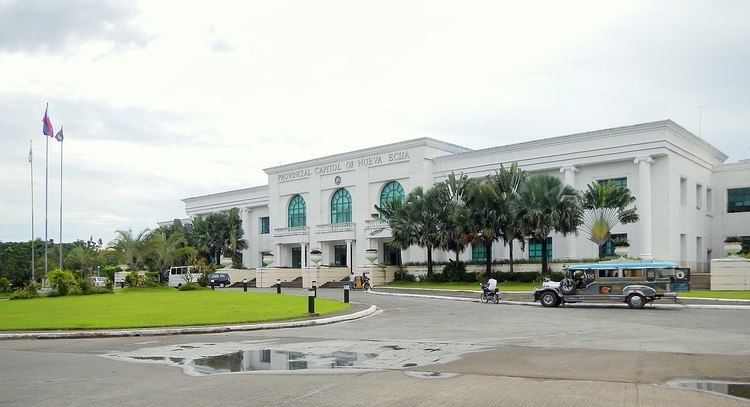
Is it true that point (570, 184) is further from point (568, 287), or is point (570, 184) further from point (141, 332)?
point (141, 332)

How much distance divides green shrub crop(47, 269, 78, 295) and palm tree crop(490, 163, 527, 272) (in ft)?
90.2

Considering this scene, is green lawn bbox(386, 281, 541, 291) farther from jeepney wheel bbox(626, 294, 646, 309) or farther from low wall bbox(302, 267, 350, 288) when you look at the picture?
jeepney wheel bbox(626, 294, 646, 309)

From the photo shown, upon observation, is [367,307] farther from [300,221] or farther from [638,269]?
[300,221]

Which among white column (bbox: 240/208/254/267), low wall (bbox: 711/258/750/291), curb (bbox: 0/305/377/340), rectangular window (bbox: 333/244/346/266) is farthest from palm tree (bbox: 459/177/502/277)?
white column (bbox: 240/208/254/267)

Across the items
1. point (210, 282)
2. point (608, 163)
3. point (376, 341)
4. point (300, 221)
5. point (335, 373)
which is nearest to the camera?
point (335, 373)

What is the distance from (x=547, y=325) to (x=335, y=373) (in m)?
11.1

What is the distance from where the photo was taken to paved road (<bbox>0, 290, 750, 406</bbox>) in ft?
29.5

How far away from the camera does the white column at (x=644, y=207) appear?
151 feet

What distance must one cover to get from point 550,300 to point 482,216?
51.4ft

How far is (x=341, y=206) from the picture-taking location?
217 ft

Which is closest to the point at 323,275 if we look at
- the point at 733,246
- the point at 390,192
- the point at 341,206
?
the point at 341,206

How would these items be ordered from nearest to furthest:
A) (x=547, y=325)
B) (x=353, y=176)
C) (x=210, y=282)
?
(x=547, y=325) < (x=210, y=282) < (x=353, y=176)

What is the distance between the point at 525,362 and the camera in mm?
12227

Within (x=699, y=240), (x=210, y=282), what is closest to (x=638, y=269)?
(x=699, y=240)
